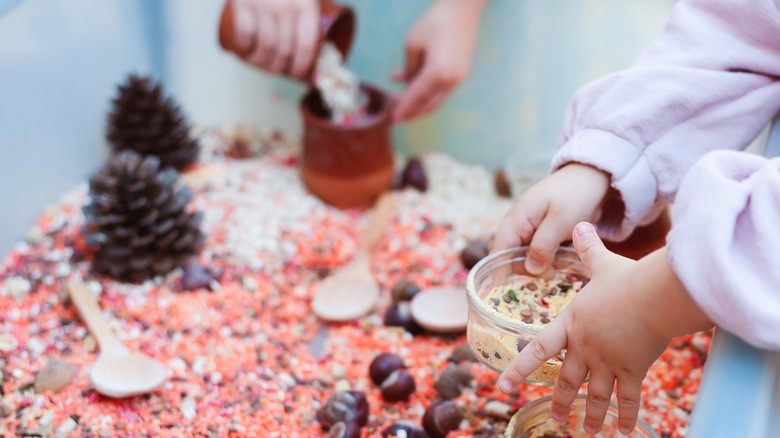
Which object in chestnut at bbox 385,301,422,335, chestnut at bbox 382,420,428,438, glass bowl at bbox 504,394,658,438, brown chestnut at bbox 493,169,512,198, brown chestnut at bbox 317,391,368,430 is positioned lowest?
brown chestnut at bbox 493,169,512,198

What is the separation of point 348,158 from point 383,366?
18.1 inches

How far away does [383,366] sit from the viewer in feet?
2.55

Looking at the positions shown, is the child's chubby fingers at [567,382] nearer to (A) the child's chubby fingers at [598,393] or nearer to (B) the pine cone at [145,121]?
(A) the child's chubby fingers at [598,393]

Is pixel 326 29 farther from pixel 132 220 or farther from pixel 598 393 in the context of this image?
pixel 598 393

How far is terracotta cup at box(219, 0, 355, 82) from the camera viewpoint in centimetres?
111

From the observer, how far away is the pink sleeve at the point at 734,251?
0.43m

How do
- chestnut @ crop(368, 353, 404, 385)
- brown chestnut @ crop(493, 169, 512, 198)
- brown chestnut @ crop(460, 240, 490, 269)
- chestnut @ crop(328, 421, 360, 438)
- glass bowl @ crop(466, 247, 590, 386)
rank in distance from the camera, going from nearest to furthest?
1. glass bowl @ crop(466, 247, 590, 386)
2. chestnut @ crop(328, 421, 360, 438)
3. chestnut @ crop(368, 353, 404, 385)
4. brown chestnut @ crop(460, 240, 490, 269)
5. brown chestnut @ crop(493, 169, 512, 198)

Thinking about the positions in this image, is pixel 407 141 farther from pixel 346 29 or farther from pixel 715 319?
pixel 715 319

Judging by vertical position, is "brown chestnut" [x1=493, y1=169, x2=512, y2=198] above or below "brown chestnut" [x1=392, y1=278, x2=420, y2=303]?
below

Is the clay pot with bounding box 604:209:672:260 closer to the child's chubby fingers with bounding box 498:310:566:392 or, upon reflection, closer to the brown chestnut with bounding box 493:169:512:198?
the child's chubby fingers with bounding box 498:310:566:392

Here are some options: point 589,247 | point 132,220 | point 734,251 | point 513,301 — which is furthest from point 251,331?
point 734,251

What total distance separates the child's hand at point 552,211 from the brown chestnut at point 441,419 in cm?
17

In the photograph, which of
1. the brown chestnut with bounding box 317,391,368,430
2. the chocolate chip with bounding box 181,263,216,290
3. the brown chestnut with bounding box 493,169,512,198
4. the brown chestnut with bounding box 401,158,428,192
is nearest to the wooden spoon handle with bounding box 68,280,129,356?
the chocolate chip with bounding box 181,263,216,290

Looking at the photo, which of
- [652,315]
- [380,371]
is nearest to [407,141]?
[380,371]
